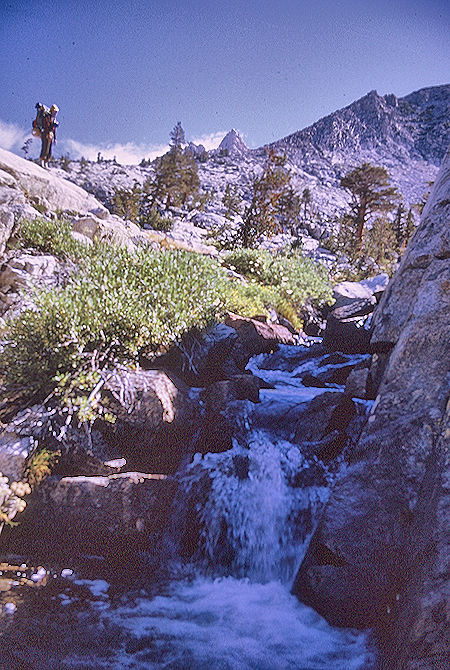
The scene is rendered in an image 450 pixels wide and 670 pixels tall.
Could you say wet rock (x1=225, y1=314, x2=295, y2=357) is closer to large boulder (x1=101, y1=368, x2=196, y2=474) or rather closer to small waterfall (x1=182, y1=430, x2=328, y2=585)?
large boulder (x1=101, y1=368, x2=196, y2=474)

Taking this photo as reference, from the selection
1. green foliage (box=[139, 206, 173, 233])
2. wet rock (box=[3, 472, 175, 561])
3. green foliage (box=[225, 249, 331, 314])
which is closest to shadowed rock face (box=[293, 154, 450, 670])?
wet rock (box=[3, 472, 175, 561])

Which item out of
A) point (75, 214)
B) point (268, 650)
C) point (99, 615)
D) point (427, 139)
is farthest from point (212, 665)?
point (427, 139)

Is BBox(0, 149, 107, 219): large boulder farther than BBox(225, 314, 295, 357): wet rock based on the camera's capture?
Yes

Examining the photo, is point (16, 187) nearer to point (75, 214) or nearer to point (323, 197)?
point (75, 214)

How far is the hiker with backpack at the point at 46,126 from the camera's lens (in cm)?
1652

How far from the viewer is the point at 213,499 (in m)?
4.46

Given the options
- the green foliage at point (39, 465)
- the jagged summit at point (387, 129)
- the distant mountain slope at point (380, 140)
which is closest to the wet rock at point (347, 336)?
the green foliage at point (39, 465)

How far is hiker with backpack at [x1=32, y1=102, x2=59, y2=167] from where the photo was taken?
16516mm

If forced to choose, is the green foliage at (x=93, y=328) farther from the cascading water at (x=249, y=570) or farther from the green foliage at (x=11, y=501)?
the cascading water at (x=249, y=570)

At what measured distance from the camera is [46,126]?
16.8 meters

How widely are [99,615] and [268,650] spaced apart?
1.41 metres

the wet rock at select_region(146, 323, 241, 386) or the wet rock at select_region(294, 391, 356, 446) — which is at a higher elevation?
the wet rock at select_region(146, 323, 241, 386)

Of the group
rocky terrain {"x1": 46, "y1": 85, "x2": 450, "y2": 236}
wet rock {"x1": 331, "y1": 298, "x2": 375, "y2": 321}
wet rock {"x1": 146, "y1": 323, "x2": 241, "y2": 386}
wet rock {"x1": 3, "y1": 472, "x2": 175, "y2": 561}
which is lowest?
wet rock {"x1": 3, "y1": 472, "x2": 175, "y2": 561}

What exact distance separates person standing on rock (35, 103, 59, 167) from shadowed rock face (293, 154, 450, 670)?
17.9 meters
